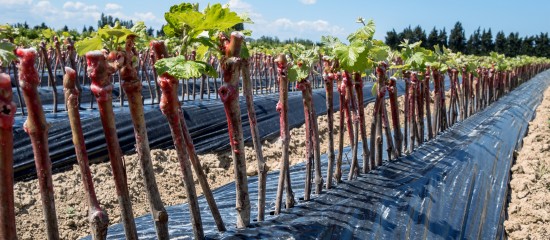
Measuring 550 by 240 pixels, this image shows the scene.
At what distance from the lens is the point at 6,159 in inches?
59.6

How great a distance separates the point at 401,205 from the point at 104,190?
3359 millimetres

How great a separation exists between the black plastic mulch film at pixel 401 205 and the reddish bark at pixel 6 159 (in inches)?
44.7

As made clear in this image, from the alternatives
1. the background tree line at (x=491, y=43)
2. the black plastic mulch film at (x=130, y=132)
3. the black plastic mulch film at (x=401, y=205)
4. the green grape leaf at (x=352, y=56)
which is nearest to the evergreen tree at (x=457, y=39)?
the background tree line at (x=491, y=43)

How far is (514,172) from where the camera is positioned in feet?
17.8

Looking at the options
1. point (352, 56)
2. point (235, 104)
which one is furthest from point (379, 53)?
point (235, 104)

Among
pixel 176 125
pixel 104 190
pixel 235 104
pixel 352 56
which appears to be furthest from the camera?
pixel 104 190

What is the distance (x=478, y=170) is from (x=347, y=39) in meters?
2.09

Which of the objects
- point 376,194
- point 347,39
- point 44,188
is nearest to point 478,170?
point 376,194

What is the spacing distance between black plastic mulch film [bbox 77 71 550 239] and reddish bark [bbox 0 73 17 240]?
114 centimetres

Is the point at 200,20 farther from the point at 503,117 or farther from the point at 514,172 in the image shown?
the point at 503,117

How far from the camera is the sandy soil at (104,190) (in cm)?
451

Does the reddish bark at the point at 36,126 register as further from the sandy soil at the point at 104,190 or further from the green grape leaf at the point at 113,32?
the sandy soil at the point at 104,190

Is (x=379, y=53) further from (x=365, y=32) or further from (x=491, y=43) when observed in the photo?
(x=491, y=43)

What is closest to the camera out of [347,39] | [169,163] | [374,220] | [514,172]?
[374,220]
